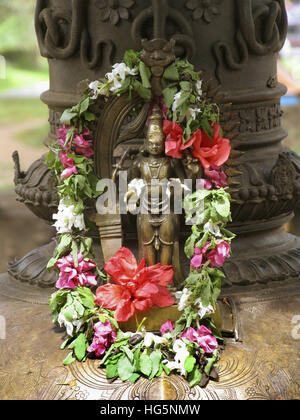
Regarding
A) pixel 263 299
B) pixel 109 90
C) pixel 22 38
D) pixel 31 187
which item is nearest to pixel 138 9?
pixel 109 90

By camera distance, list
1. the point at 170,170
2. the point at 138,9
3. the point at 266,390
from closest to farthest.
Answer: the point at 266,390, the point at 170,170, the point at 138,9

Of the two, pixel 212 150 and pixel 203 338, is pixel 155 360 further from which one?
pixel 212 150

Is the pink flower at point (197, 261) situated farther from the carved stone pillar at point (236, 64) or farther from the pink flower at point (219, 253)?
the carved stone pillar at point (236, 64)

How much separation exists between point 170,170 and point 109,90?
20.8 inches

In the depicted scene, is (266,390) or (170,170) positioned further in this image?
(170,170)

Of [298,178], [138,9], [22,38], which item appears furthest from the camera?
[22,38]

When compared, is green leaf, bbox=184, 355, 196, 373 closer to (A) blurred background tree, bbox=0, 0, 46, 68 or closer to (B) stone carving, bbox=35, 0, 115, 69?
(B) stone carving, bbox=35, 0, 115, 69

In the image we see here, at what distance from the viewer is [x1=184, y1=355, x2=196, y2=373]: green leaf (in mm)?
3344

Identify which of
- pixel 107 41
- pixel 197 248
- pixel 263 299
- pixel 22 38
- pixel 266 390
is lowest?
pixel 266 390

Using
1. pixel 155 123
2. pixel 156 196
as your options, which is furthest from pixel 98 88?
pixel 156 196

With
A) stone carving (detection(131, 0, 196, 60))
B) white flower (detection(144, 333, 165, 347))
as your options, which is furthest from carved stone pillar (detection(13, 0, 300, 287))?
white flower (detection(144, 333, 165, 347))

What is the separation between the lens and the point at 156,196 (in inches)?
142

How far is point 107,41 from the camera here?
4.15 metres

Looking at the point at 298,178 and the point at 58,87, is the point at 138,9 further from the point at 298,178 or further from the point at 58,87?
the point at 298,178
